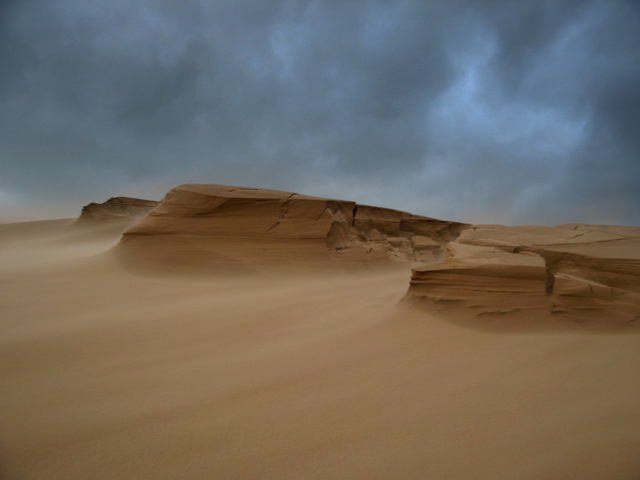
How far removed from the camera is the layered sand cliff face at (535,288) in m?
3.22

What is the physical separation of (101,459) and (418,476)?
62.3 inches

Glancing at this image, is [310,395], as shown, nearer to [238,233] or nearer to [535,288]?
[535,288]

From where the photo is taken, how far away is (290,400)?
78.4 inches

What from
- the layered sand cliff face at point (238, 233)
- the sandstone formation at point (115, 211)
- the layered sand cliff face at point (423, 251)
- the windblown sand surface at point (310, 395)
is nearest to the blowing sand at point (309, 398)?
the windblown sand surface at point (310, 395)

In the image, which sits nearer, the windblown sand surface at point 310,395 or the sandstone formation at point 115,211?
the windblown sand surface at point 310,395

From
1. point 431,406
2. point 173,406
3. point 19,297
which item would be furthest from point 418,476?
point 19,297

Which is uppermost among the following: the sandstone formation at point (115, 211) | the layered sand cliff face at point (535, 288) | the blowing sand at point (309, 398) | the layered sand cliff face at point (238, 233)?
the sandstone formation at point (115, 211)

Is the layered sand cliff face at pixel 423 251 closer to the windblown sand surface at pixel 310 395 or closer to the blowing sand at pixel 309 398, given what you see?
the windblown sand surface at pixel 310 395

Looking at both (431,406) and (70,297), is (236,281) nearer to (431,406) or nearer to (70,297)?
(70,297)

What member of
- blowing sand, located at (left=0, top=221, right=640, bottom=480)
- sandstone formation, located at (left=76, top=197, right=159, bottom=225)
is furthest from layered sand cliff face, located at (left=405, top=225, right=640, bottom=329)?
sandstone formation, located at (left=76, top=197, right=159, bottom=225)

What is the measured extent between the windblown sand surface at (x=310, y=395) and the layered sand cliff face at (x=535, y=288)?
105 millimetres

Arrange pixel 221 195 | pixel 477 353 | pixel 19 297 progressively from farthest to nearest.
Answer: pixel 221 195 → pixel 19 297 → pixel 477 353

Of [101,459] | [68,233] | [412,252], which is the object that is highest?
[68,233]

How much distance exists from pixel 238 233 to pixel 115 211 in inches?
728
